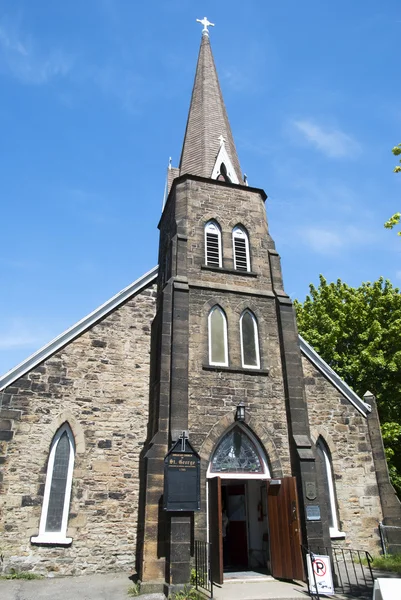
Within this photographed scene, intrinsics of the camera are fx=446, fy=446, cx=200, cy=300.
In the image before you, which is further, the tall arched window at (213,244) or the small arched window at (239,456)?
the tall arched window at (213,244)

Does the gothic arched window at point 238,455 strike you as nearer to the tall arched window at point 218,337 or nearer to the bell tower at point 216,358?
the bell tower at point 216,358

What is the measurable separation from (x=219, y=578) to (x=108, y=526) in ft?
11.1

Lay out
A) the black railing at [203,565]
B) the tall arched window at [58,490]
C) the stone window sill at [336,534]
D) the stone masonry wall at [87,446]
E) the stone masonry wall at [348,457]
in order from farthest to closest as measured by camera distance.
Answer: the stone masonry wall at [348,457] → the stone window sill at [336,534] → the tall arched window at [58,490] → the stone masonry wall at [87,446] → the black railing at [203,565]

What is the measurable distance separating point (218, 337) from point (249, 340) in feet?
3.22

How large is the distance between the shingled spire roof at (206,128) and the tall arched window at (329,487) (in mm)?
10373

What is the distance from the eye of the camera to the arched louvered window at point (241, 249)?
14.7 metres

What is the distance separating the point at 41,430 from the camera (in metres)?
11.8

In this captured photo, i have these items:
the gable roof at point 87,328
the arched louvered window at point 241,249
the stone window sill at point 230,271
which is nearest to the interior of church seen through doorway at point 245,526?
the gable roof at point 87,328

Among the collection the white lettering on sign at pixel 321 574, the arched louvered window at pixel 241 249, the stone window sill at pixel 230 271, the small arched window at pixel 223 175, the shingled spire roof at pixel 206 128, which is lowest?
the white lettering on sign at pixel 321 574

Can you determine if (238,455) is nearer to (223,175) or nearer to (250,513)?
(250,513)

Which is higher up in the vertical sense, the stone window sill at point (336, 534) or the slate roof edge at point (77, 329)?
the slate roof edge at point (77, 329)

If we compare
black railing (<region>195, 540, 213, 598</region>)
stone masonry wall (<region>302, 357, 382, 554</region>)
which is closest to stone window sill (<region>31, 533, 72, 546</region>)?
black railing (<region>195, 540, 213, 598</region>)

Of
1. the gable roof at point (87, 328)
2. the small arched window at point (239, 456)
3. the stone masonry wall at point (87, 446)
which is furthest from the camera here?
the gable roof at point (87, 328)

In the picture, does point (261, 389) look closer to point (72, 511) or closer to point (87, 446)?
point (87, 446)
